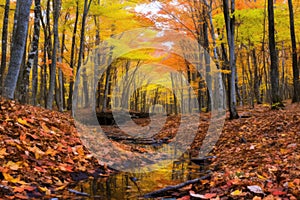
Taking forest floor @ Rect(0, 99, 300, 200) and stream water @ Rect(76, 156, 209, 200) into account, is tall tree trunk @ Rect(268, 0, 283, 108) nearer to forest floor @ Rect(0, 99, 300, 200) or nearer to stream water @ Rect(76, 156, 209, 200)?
forest floor @ Rect(0, 99, 300, 200)

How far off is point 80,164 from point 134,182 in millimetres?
1461

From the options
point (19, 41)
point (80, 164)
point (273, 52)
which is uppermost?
point (273, 52)

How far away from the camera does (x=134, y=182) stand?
5.24 metres

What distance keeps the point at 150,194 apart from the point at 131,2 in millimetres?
16063

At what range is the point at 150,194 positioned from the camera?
4312 mm

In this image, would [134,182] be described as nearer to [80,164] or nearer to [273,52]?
[80,164]

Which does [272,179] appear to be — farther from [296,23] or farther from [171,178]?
[296,23]

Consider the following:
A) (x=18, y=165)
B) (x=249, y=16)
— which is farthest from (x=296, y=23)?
(x=18, y=165)

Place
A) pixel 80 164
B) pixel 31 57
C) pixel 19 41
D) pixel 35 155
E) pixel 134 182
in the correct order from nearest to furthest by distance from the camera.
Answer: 1. pixel 35 155
2. pixel 134 182
3. pixel 80 164
4. pixel 19 41
5. pixel 31 57

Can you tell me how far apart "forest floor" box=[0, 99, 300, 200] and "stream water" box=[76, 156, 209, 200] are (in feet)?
1.04

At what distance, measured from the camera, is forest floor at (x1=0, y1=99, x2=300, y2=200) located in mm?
3805

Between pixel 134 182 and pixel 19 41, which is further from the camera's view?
pixel 19 41

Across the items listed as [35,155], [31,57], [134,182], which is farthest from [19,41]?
[134,182]

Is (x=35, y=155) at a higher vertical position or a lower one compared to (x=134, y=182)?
higher
